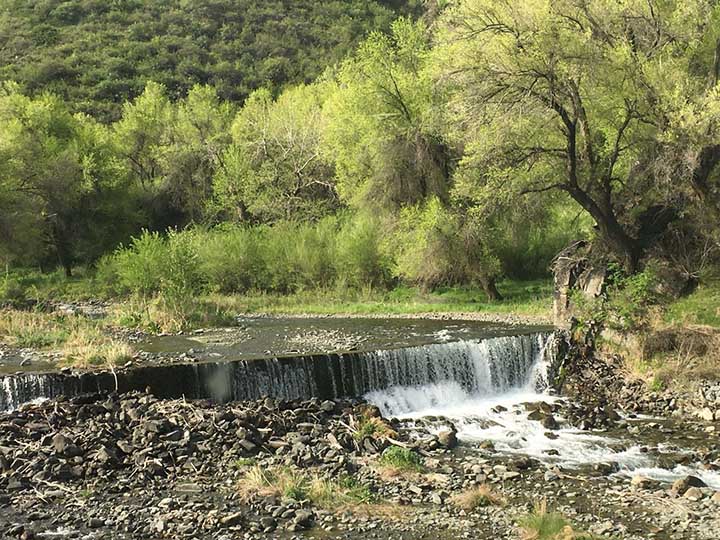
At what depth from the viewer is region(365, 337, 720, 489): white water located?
464 inches

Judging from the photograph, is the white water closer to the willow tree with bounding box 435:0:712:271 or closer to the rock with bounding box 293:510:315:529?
the rock with bounding box 293:510:315:529

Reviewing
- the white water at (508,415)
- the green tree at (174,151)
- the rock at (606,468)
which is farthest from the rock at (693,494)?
the green tree at (174,151)

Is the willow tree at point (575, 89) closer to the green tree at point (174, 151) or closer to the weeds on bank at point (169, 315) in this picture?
the weeds on bank at point (169, 315)

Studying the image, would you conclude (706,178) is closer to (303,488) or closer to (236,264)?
(303,488)

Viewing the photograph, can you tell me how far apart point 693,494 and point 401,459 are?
4.46 metres

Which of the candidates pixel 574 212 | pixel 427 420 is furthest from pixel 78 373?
pixel 574 212

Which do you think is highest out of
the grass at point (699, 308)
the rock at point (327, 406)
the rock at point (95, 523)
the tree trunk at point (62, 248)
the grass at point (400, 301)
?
the tree trunk at point (62, 248)

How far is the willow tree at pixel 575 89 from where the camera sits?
1748cm

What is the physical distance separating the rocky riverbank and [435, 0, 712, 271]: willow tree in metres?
7.94

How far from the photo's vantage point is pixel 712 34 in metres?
18.9

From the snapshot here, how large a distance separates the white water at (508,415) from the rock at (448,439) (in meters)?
0.46

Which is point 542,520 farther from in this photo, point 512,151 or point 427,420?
point 512,151

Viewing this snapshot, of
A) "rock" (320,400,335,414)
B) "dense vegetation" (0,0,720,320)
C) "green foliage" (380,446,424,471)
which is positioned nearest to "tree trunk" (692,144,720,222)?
"dense vegetation" (0,0,720,320)

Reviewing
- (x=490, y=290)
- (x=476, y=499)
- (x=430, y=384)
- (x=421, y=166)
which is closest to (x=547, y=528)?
(x=476, y=499)
